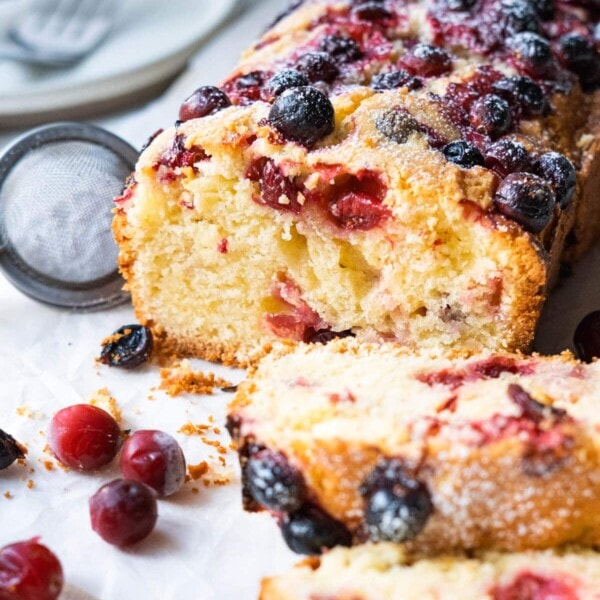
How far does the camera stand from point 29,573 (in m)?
3.19

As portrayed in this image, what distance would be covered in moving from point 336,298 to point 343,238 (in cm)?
32

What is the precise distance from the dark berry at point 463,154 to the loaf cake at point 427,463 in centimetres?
95

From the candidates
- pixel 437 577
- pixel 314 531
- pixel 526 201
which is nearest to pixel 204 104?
pixel 526 201

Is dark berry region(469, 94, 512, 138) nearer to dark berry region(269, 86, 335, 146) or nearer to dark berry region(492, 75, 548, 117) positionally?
dark berry region(492, 75, 548, 117)

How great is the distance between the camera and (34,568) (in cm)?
320

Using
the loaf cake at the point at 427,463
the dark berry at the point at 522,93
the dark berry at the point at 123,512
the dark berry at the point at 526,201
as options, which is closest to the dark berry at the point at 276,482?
the loaf cake at the point at 427,463

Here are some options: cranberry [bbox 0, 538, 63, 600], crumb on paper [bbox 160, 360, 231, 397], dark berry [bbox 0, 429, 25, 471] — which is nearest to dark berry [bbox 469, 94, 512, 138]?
crumb on paper [bbox 160, 360, 231, 397]

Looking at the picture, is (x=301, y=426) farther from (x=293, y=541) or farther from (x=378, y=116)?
(x=378, y=116)

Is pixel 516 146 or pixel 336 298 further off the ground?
pixel 516 146

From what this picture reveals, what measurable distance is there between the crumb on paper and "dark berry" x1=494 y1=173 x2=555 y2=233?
1.51m

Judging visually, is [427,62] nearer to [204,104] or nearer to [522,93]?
[522,93]

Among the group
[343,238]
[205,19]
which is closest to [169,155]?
[343,238]

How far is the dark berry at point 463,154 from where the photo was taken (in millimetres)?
Answer: 3879

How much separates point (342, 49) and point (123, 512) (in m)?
2.38
